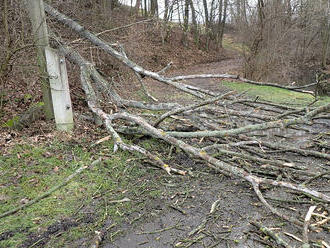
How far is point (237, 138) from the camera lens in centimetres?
448

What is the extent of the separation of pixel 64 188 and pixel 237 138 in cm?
285

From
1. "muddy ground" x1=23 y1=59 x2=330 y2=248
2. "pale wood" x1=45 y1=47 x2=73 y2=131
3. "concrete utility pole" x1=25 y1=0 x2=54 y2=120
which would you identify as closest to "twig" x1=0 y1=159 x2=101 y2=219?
"muddy ground" x1=23 y1=59 x2=330 y2=248

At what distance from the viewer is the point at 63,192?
3156mm

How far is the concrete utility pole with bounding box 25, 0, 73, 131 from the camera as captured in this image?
4.22 metres

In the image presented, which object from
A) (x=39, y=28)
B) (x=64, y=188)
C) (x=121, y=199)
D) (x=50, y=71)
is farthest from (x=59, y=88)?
(x=121, y=199)

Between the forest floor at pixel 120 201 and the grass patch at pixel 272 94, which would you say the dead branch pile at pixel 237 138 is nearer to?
the forest floor at pixel 120 201

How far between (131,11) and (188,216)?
15058 millimetres

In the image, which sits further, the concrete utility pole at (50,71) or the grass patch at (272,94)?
the grass patch at (272,94)

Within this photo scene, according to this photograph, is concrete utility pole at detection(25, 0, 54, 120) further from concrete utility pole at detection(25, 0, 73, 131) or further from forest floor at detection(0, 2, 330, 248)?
forest floor at detection(0, 2, 330, 248)

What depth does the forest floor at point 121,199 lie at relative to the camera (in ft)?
8.19

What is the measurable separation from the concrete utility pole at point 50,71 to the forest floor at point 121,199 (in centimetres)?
33

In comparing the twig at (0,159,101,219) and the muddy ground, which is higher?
the twig at (0,159,101,219)

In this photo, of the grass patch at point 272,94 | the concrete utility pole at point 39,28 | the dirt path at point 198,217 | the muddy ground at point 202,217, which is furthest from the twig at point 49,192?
the grass patch at point 272,94

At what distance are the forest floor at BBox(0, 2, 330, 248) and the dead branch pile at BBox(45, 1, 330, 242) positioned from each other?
0.57 feet
